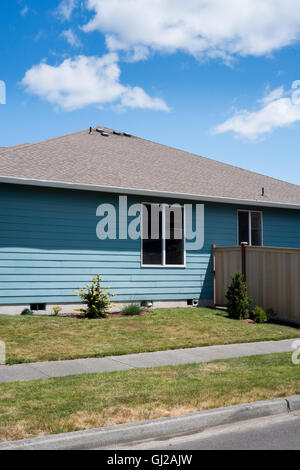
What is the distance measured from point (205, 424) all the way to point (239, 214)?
1186cm

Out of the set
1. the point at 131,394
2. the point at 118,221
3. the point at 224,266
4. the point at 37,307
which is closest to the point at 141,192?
the point at 118,221

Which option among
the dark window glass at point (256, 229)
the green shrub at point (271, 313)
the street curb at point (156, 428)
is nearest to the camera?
the street curb at point (156, 428)

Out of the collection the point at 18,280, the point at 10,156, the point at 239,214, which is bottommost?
the point at 18,280

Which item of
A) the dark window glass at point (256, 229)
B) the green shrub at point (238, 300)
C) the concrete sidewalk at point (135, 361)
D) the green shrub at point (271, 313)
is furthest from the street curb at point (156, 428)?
the dark window glass at point (256, 229)

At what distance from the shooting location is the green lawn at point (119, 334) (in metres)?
9.14

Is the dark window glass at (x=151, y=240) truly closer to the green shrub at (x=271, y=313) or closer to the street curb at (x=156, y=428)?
the green shrub at (x=271, y=313)

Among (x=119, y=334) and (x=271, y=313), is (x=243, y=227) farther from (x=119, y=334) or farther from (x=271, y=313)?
(x=119, y=334)

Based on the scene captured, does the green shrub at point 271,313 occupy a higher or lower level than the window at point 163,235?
lower

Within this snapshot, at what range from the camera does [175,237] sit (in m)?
15.3

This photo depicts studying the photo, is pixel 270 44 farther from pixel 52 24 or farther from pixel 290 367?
pixel 290 367

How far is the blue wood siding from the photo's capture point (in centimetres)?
1263

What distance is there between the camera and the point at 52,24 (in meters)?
13.6
